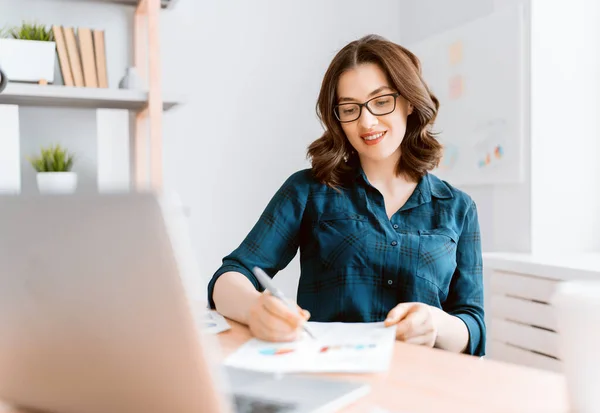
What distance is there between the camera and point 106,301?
0.46 m

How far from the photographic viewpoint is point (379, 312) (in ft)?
4.56

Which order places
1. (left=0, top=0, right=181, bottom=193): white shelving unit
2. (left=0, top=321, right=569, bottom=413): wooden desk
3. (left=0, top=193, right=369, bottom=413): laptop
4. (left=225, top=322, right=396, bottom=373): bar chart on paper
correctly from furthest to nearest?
(left=0, top=0, right=181, bottom=193): white shelving unit → (left=225, top=322, right=396, bottom=373): bar chart on paper → (left=0, top=321, right=569, bottom=413): wooden desk → (left=0, top=193, right=369, bottom=413): laptop

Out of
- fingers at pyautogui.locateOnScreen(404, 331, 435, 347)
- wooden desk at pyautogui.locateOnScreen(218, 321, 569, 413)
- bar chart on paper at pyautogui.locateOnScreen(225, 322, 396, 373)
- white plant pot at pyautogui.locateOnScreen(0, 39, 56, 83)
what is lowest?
fingers at pyautogui.locateOnScreen(404, 331, 435, 347)

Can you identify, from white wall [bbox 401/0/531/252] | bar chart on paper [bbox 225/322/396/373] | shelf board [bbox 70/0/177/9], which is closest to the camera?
bar chart on paper [bbox 225/322/396/373]

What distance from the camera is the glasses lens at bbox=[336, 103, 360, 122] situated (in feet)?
4.74

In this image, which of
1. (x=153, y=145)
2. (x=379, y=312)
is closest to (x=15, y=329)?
(x=379, y=312)

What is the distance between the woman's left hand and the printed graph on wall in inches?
63.5

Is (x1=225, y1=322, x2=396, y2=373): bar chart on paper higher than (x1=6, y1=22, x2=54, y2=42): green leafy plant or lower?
lower

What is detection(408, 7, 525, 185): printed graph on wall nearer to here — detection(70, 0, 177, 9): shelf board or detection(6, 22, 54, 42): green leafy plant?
detection(70, 0, 177, 9): shelf board

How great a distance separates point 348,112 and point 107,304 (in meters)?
1.08

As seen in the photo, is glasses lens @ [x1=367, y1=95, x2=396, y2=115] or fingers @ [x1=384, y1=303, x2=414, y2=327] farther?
glasses lens @ [x1=367, y1=95, x2=396, y2=115]

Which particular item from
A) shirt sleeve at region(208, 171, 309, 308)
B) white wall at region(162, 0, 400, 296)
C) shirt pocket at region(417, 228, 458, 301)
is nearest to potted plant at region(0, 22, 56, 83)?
white wall at region(162, 0, 400, 296)

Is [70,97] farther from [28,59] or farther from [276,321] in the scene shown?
[276,321]

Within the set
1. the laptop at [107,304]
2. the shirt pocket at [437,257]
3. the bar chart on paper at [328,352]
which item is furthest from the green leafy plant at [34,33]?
the laptop at [107,304]
